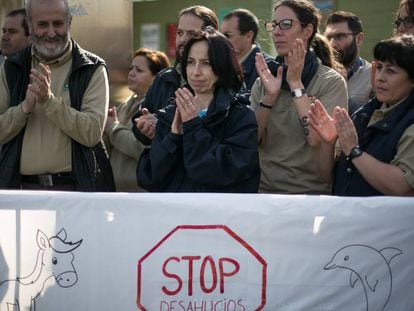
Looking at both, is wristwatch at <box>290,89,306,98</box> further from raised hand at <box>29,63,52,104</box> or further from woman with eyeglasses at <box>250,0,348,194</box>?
raised hand at <box>29,63,52,104</box>

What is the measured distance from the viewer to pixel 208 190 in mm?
3578

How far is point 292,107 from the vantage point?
13.6ft

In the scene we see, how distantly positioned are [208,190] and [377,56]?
111 centimetres

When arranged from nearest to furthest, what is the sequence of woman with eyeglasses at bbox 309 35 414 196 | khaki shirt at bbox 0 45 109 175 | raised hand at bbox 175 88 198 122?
woman with eyeglasses at bbox 309 35 414 196, raised hand at bbox 175 88 198 122, khaki shirt at bbox 0 45 109 175

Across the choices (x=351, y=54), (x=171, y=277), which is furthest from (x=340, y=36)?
(x=171, y=277)

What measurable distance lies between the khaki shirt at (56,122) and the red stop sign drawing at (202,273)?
3.64ft

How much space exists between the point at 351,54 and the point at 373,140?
7.34 feet

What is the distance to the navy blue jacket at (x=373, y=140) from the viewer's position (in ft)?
11.5

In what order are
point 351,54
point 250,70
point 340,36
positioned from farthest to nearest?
point 340,36 < point 351,54 < point 250,70

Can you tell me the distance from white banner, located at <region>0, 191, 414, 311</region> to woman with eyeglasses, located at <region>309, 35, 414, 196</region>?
8.0 inches

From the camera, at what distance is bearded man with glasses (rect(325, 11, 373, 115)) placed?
209 inches

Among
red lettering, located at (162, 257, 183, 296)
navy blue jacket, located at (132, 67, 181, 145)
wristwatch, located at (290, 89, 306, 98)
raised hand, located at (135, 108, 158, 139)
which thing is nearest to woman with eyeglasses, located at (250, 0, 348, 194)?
wristwatch, located at (290, 89, 306, 98)

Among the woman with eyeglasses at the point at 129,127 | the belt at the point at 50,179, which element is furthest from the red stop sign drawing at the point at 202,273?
the woman with eyeglasses at the point at 129,127

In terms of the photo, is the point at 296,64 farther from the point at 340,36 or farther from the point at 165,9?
the point at 165,9
